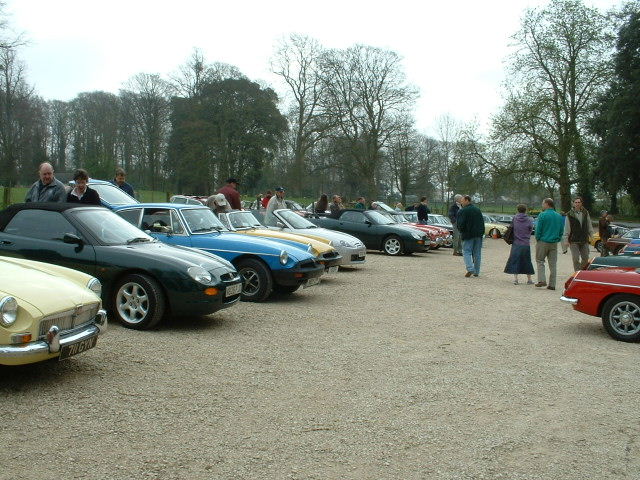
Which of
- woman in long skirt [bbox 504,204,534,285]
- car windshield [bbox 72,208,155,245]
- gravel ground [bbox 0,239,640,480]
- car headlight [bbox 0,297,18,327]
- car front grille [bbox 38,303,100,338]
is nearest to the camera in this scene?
gravel ground [bbox 0,239,640,480]

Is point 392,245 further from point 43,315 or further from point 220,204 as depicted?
point 43,315

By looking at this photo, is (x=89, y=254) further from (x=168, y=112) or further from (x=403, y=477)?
(x=168, y=112)

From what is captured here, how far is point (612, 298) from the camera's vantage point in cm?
845

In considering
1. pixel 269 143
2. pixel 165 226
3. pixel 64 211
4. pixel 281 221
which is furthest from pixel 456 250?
pixel 269 143

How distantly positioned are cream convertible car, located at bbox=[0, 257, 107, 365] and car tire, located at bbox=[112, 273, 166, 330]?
1426mm

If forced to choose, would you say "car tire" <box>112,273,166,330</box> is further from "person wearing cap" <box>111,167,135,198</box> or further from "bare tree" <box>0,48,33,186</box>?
"bare tree" <box>0,48,33,186</box>

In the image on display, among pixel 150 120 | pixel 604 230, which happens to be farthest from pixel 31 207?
pixel 150 120

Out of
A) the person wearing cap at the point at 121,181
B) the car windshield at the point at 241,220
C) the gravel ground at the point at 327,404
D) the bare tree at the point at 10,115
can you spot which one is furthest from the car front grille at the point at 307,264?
the bare tree at the point at 10,115

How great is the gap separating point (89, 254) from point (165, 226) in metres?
2.82

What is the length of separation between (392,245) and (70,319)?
16.4 m

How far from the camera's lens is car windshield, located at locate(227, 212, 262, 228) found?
12.8 meters

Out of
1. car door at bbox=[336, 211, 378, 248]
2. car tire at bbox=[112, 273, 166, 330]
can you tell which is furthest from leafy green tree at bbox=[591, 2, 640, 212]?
car tire at bbox=[112, 273, 166, 330]

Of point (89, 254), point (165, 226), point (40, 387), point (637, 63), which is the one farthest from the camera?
point (637, 63)

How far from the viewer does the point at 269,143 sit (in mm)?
51531
